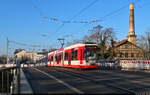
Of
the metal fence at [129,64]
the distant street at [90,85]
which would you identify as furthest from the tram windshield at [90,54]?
the distant street at [90,85]

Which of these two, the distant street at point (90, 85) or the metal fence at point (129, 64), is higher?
the metal fence at point (129, 64)

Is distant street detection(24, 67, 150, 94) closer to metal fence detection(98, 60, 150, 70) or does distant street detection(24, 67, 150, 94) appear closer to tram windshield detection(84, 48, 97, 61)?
tram windshield detection(84, 48, 97, 61)

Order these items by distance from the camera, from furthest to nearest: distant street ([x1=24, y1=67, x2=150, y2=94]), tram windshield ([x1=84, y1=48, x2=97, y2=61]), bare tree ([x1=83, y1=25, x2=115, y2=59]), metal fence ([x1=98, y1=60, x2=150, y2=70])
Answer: bare tree ([x1=83, y1=25, x2=115, y2=59]) < metal fence ([x1=98, y1=60, x2=150, y2=70]) < tram windshield ([x1=84, y1=48, x2=97, y2=61]) < distant street ([x1=24, y1=67, x2=150, y2=94])

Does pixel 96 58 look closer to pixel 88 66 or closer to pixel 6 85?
pixel 88 66

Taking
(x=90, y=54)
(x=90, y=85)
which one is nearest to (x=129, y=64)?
(x=90, y=54)

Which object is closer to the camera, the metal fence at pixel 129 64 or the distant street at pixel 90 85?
the distant street at pixel 90 85

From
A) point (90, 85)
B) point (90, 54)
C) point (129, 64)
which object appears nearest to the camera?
point (90, 85)

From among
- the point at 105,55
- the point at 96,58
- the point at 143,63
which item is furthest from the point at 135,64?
the point at 105,55

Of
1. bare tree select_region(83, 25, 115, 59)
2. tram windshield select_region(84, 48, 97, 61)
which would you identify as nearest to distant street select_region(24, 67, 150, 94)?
tram windshield select_region(84, 48, 97, 61)

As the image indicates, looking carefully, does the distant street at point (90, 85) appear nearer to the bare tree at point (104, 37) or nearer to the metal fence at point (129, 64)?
the metal fence at point (129, 64)

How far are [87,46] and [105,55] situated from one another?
32519 mm

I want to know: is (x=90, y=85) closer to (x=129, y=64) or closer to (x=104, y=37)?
(x=129, y=64)

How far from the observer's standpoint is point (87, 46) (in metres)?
23.4

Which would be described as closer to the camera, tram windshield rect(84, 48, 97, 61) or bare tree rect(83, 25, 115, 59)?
tram windshield rect(84, 48, 97, 61)
